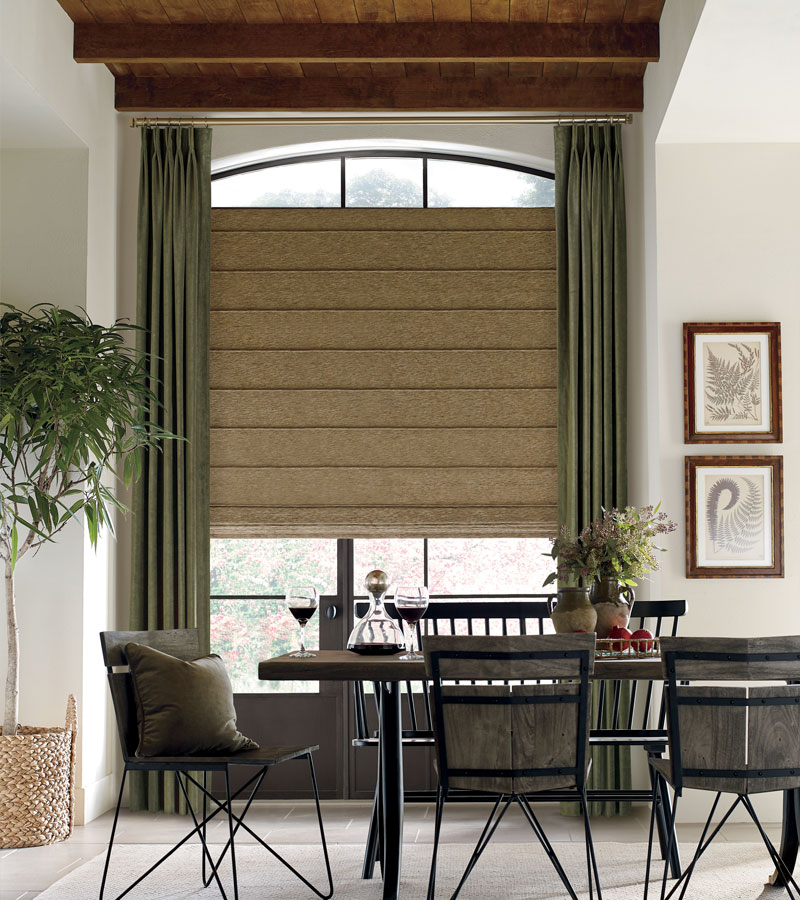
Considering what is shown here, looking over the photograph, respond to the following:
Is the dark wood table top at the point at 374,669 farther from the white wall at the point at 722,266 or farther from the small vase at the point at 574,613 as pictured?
the white wall at the point at 722,266

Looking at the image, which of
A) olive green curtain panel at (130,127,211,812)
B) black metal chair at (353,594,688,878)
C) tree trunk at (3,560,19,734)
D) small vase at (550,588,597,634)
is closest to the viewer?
small vase at (550,588,597,634)

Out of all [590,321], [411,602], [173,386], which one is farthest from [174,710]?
[590,321]

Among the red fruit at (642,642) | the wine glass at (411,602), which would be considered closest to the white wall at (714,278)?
the red fruit at (642,642)

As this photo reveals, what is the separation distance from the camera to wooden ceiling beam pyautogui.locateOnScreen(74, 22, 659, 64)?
14.8ft

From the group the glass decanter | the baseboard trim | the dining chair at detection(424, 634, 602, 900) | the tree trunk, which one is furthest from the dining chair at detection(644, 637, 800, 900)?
the baseboard trim

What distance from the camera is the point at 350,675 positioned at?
9.97 ft

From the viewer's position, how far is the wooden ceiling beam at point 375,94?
4.92 meters

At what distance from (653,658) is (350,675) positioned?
0.94m

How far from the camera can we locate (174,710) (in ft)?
10.7

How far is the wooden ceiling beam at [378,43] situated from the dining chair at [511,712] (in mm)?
2797

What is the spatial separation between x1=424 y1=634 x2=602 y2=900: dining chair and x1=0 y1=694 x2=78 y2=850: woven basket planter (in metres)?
1.93

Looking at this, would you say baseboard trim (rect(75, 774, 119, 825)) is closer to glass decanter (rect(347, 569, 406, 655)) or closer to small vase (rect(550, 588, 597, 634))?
glass decanter (rect(347, 569, 406, 655))

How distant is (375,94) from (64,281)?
5.63 feet

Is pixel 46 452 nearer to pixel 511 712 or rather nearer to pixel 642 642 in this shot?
pixel 511 712
